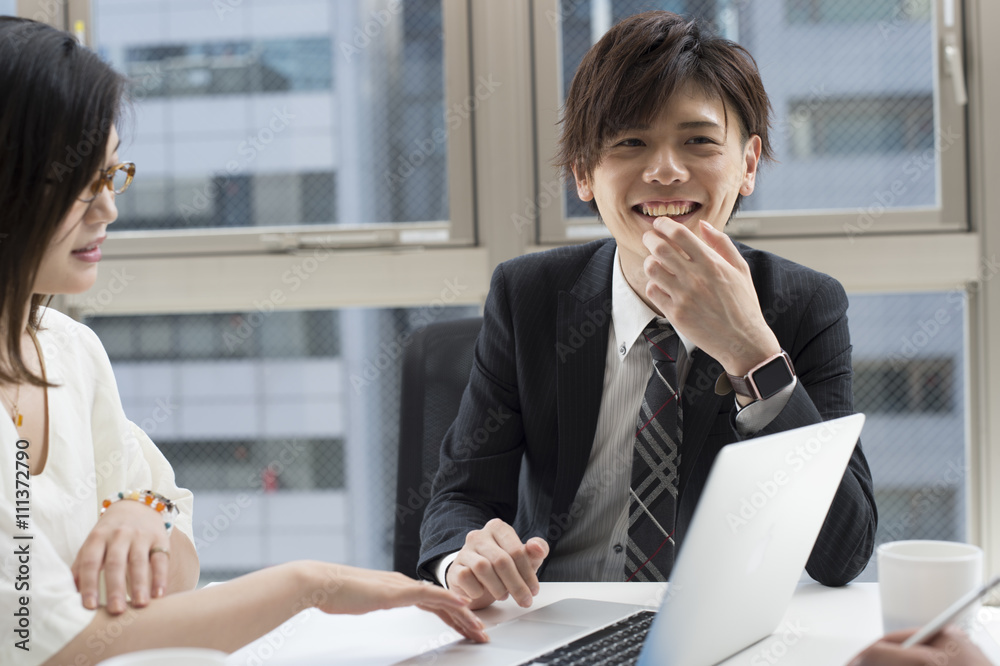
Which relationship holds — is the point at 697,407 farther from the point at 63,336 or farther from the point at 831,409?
the point at 63,336

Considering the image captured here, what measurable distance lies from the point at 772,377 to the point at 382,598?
0.59 metres

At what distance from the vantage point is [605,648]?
808 millimetres

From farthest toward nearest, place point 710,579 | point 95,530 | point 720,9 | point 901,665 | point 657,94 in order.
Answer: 1. point 720,9
2. point 657,94
3. point 95,530
4. point 710,579
5. point 901,665

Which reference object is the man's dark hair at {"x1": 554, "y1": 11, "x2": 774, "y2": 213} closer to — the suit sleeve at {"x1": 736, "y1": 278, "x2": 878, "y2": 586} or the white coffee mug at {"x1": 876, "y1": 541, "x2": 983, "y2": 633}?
the suit sleeve at {"x1": 736, "y1": 278, "x2": 878, "y2": 586}

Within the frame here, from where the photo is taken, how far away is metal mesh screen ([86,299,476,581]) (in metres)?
2.35

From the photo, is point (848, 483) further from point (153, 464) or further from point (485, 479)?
point (153, 464)

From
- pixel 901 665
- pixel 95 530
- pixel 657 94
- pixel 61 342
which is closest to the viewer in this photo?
pixel 901 665

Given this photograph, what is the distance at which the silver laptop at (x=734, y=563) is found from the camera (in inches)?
25.6

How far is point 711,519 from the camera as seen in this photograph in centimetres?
64

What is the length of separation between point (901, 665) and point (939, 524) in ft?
6.25

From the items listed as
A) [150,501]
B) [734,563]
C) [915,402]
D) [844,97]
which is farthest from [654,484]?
[844,97]

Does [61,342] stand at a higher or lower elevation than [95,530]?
higher

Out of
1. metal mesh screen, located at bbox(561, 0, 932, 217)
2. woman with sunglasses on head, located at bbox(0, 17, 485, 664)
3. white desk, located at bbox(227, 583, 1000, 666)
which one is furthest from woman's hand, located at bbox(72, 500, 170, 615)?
metal mesh screen, located at bbox(561, 0, 932, 217)

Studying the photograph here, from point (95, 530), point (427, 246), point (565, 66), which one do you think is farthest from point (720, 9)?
point (95, 530)
